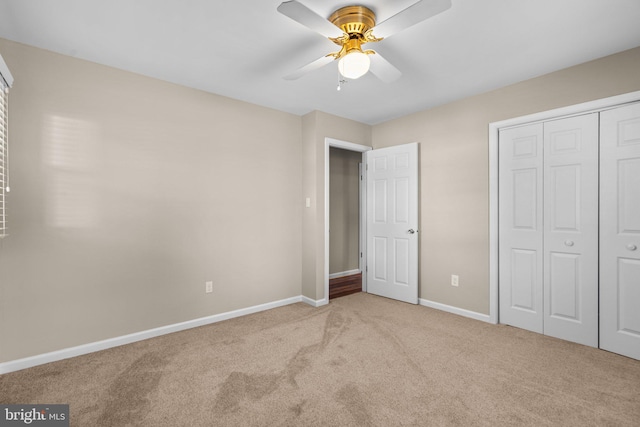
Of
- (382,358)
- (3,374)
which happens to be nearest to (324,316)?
(382,358)

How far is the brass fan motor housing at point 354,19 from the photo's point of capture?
6.22 ft

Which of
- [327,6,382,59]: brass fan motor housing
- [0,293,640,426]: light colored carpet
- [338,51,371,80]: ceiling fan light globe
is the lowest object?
[0,293,640,426]: light colored carpet

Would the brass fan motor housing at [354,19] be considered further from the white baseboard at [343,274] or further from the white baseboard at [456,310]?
the white baseboard at [343,274]

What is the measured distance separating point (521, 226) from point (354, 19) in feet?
8.34

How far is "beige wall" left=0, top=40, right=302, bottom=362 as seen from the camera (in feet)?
7.75

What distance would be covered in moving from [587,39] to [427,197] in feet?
6.62

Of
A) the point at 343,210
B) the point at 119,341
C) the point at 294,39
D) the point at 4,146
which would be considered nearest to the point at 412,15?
the point at 294,39

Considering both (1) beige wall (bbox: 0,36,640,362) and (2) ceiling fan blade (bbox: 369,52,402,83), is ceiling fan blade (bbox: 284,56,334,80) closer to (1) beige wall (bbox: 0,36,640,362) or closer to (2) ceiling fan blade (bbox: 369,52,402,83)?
(2) ceiling fan blade (bbox: 369,52,402,83)

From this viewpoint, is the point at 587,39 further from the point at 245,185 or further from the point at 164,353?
the point at 164,353

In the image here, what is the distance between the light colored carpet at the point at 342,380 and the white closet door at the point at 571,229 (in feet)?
0.79

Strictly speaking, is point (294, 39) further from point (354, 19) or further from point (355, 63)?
point (355, 63)

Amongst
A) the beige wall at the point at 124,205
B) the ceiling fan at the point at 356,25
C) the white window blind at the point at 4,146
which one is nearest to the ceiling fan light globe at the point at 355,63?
the ceiling fan at the point at 356,25

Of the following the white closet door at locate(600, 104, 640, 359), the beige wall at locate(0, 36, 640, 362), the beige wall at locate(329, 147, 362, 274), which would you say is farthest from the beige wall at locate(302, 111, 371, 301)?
the white closet door at locate(600, 104, 640, 359)

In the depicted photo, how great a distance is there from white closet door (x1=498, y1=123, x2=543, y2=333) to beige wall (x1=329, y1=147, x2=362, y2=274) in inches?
105
